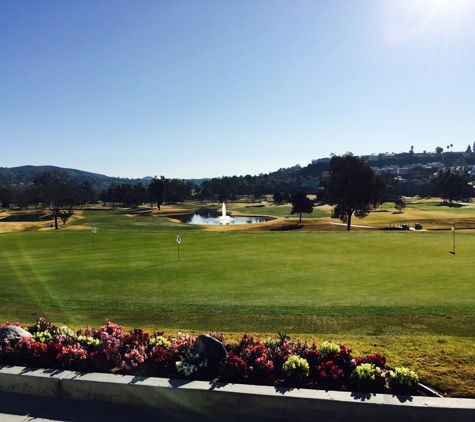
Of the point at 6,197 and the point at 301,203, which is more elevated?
the point at 6,197

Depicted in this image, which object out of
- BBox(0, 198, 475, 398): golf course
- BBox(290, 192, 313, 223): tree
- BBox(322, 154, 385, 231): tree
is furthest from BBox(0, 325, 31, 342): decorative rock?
BBox(290, 192, 313, 223): tree

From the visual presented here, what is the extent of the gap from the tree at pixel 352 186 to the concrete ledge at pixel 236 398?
61432mm

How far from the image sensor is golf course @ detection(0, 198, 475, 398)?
11055 millimetres

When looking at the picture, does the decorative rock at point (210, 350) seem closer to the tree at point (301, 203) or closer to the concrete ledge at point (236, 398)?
the concrete ledge at point (236, 398)

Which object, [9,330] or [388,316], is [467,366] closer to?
[388,316]

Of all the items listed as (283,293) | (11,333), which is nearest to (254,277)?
(283,293)

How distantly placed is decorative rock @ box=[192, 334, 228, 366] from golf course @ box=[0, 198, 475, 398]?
8.27ft

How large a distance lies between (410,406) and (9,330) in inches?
327

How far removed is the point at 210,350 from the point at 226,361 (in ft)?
1.79

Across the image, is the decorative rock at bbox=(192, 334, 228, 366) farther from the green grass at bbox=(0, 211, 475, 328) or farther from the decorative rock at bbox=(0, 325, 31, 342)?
the green grass at bbox=(0, 211, 475, 328)

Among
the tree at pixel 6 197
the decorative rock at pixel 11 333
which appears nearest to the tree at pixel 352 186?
the decorative rock at pixel 11 333

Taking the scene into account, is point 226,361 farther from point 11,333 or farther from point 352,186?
point 352,186

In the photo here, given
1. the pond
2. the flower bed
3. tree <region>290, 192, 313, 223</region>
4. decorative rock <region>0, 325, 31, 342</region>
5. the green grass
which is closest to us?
the flower bed

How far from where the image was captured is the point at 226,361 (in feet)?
24.7
